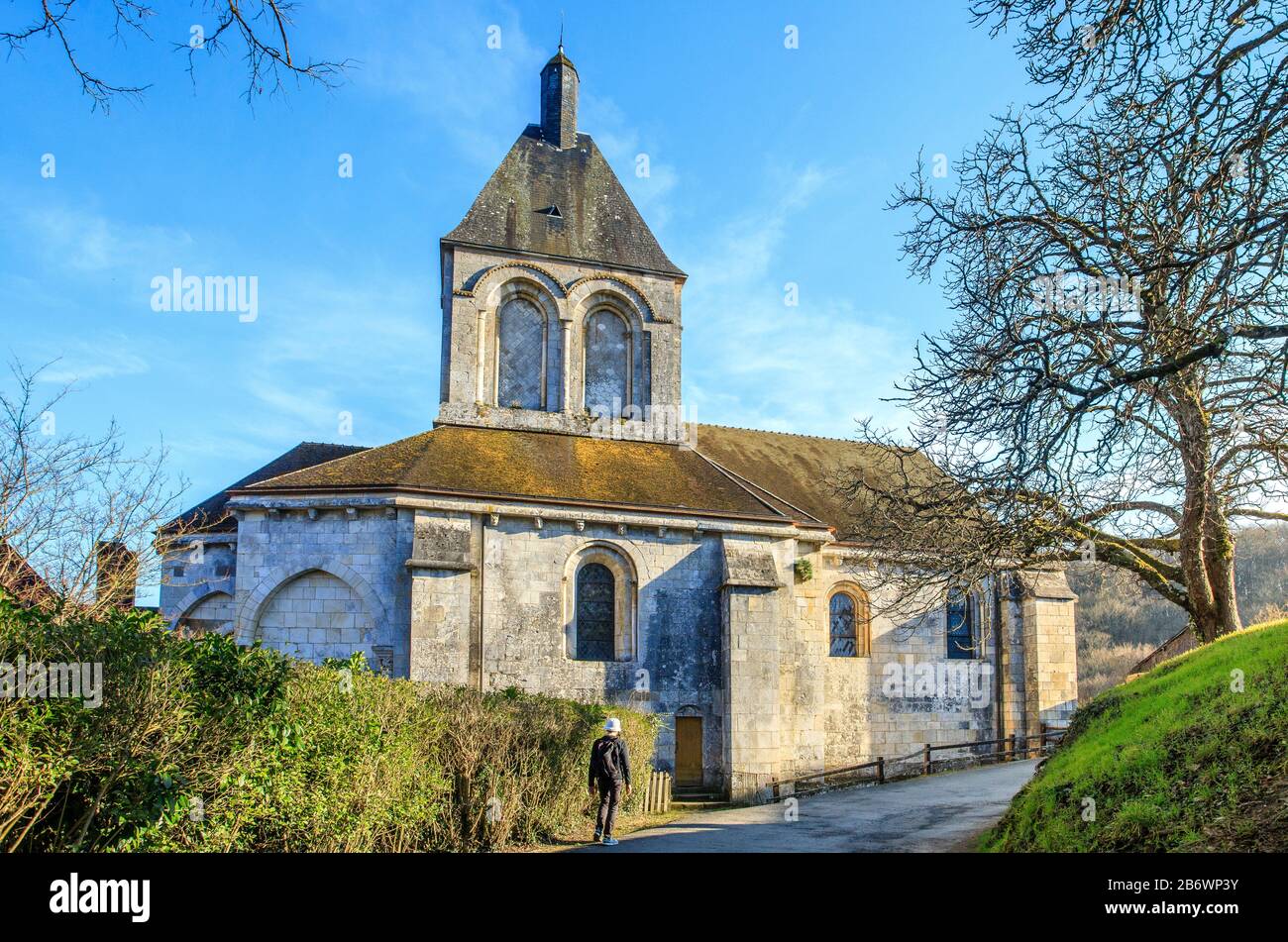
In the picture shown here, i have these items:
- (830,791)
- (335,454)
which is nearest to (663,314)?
(335,454)

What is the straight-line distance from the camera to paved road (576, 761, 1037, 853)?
12.3 metres

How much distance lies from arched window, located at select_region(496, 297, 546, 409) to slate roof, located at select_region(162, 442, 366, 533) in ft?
13.0

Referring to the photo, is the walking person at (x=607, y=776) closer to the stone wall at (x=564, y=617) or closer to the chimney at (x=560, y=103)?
the stone wall at (x=564, y=617)

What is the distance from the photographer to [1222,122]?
7.34 m

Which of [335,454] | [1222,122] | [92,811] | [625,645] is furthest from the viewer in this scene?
[335,454]

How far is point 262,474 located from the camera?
2355 centimetres

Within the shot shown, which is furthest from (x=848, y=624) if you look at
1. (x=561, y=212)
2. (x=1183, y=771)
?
(x=1183, y=771)

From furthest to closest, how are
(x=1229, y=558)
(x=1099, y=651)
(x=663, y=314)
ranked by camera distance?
(x=1099, y=651), (x=663, y=314), (x=1229, y=558)

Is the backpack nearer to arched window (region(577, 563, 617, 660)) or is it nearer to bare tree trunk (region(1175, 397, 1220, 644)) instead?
bare tree trunk (region(1175, 397, 1220, 644))

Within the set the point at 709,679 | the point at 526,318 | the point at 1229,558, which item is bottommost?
the point at 709,679

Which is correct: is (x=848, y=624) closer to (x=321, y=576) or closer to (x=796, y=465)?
(x=796, y=465)

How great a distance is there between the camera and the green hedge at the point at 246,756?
6.14 metres
